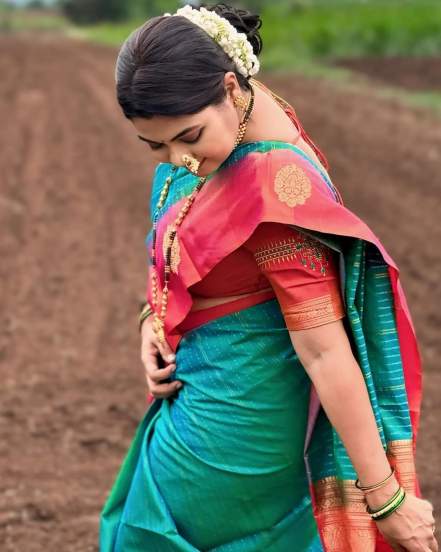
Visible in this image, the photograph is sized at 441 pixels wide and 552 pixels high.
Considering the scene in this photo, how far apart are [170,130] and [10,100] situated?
1227cm

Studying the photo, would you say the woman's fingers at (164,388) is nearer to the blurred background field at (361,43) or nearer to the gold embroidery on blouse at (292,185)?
the gold embroidery on blouse at (292,185)

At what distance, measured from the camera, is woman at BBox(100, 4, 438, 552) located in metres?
1.75

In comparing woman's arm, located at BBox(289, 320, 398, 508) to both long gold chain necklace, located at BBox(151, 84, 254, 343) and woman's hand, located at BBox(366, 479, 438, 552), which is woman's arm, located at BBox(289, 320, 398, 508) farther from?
long gold chain necklace, located at BBox(151, 84, 254, 343)

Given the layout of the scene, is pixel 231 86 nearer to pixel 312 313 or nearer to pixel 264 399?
pixel 312 313

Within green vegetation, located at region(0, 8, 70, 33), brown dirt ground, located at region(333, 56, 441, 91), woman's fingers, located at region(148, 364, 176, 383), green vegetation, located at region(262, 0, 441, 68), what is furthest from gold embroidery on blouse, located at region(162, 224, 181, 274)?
green vegetation, located at region(0, 8, 70, 33)

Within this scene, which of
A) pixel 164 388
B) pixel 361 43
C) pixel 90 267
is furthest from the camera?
pixel 361 43

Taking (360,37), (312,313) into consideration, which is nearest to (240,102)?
(312,313)

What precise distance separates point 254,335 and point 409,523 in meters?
0.43

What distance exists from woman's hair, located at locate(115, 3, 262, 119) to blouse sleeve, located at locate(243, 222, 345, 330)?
0.82 feet

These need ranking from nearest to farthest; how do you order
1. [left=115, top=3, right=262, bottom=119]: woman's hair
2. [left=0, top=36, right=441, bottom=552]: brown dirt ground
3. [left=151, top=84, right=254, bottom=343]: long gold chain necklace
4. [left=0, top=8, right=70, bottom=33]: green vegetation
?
[left=115, top=3, right=262, bottom=119]: woman's hair < [left=151, top=84, right=254, bottom=343]: long gold chain necklace < [left=0, top=36, right=441, bottom=552]: brown dirt ground < [left=0, top=8, right=70, bottom=33]: green vegetation

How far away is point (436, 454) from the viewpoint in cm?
408

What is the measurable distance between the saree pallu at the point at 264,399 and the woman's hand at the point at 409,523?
0.20ft

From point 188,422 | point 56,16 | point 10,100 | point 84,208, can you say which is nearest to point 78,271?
point 84,208

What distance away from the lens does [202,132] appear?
1.75 meters
